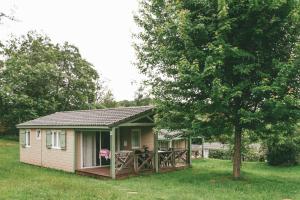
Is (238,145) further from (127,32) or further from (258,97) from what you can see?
(127,32)

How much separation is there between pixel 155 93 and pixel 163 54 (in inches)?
82.9

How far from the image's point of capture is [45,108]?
131 ft

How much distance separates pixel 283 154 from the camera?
24.7 metres

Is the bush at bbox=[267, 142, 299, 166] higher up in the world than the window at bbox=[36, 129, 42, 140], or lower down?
lower down

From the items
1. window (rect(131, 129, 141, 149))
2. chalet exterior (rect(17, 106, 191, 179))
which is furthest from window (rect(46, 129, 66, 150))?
window (rect(131, 129, 141, 149))

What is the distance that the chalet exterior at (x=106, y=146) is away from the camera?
1916 cm

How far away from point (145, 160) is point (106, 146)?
3.53 meters

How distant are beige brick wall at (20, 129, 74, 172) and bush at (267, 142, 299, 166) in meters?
13.5

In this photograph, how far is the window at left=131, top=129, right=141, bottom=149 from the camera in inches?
885

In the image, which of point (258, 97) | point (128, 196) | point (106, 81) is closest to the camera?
point (128, 196)

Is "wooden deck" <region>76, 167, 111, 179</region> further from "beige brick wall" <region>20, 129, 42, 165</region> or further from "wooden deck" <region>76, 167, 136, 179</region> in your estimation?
"beige brick wall" <region>20, 129, 42, 165</region>

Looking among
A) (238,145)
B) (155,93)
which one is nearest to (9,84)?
(155,93)

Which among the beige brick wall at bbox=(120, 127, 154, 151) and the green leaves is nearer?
the green leaves

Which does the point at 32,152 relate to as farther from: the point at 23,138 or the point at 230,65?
the point at 230,65
